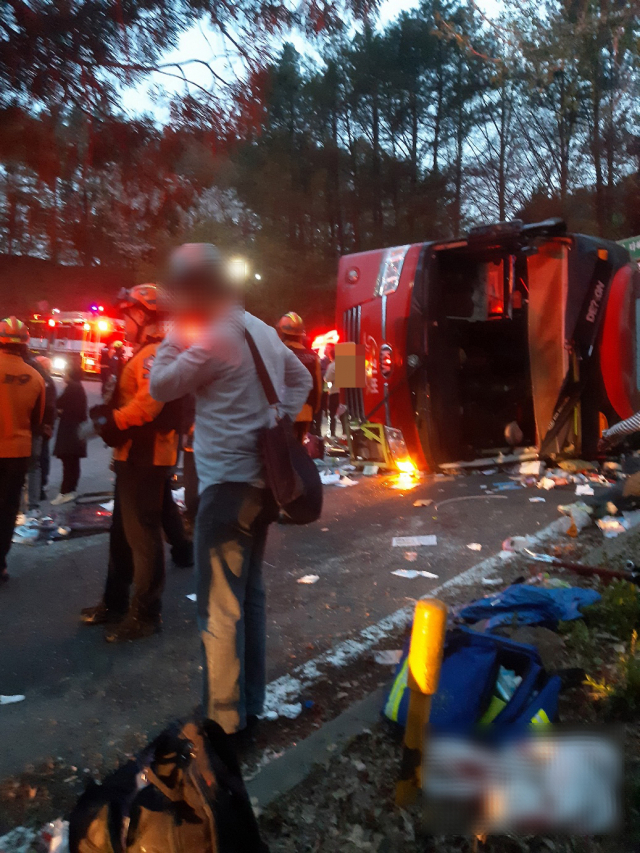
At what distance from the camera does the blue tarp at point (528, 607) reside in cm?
388

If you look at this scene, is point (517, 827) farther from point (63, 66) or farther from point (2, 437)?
point (2, 437)

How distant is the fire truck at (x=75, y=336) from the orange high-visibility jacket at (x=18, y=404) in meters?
19.8

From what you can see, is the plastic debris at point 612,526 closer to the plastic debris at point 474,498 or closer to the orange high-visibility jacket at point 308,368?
the plastic debris at point 474,498

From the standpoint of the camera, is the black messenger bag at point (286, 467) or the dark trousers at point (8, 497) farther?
the dark trousers at point (8, 497)

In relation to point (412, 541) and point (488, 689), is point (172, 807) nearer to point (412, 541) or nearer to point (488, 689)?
point (488, 689)

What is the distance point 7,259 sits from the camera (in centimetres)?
455

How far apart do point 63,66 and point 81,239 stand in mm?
1174

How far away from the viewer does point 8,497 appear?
523 centimetres

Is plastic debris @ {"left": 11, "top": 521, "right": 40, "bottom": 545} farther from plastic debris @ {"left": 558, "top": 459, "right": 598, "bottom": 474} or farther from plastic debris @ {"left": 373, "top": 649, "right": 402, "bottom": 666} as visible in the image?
plastic debris @ {"left": 558, "top": 459, "right": 598, "bottom": 474}

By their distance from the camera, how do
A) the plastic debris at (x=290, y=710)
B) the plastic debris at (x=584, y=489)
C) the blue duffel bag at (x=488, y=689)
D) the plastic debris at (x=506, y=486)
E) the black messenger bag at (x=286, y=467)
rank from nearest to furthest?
the blue duffel bag at (x=488, y=689) < the black messenger bag at (x=286, y=467) < the plastic debris at (x=290, y=710) < the plastic debris at (x=584, y=489) < the plastic debris at (x=506, y=486)

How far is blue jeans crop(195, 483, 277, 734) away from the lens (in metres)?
2.89

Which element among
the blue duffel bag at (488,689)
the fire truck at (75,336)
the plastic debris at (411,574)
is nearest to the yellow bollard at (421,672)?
the blue duffel bag at (488,689)

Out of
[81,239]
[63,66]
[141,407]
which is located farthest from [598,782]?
[81,239]

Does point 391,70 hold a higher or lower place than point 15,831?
higher
